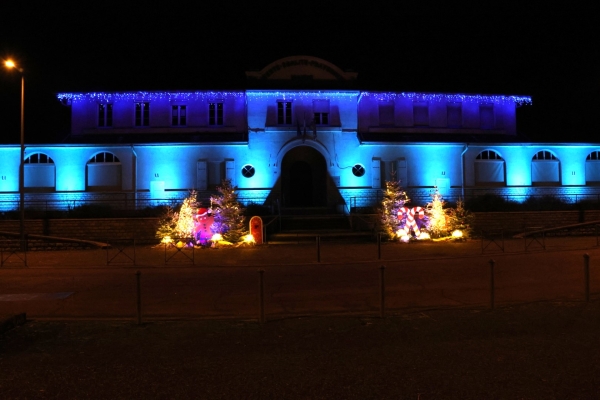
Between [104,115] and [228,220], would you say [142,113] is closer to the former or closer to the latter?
[104,115]

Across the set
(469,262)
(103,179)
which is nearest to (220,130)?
(103,179)

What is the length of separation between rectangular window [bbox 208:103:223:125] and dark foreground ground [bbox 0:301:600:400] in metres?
22.1

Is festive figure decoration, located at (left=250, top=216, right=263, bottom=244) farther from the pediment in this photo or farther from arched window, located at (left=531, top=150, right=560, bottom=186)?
arched window, located at (left=531, top=150, right=560, bottom=186)

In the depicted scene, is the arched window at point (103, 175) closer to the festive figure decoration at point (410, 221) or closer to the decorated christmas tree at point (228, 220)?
the decorated christmas tree at point (228, 220)

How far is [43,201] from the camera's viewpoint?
2717cm

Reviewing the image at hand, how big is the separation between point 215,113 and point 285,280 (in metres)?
18.8

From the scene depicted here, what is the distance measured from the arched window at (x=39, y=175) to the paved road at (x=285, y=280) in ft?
29.6

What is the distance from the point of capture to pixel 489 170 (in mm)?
29953

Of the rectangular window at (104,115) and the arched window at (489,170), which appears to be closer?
the rectangular window at (104,115)

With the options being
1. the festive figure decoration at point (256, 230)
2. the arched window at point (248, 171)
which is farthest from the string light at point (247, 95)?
the festive figure decoration at point (256, 230)

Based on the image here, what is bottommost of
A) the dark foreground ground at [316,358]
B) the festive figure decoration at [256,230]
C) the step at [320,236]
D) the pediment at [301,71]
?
the dark foreground ground at [316,358]

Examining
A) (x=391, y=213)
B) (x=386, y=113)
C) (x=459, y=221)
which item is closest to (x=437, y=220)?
(x=459, y=221)

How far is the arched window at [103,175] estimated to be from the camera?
28.1 m

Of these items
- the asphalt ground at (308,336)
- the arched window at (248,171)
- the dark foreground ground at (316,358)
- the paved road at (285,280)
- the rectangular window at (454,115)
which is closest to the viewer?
the dark foreground ground at (316,358)
